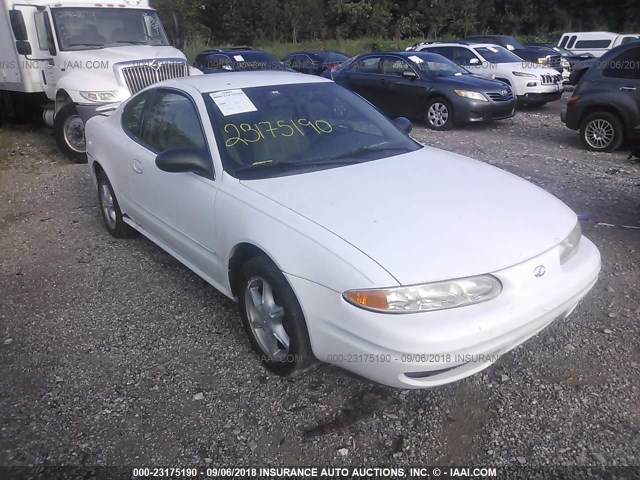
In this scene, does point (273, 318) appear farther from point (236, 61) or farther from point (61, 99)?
point (236, 61)

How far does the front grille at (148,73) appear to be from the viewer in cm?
822

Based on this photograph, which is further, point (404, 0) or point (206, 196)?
point (404, 0)

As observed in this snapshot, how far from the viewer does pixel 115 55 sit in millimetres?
8414

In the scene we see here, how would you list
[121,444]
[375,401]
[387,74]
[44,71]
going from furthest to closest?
[387,74] < [44,71] < [375,401] < [121,444]

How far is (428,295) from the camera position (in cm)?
244

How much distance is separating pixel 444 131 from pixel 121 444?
9.10 metres

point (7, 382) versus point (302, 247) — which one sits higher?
point (302, 247)

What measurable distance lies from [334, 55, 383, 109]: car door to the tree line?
105 feet

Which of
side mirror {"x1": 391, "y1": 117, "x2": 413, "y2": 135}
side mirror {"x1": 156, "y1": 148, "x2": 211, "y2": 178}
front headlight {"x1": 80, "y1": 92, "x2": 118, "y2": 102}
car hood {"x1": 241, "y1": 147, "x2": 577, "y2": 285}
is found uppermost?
side mirror {"x1": 156, "y1": 148, "x2": 211, "y2": 178}

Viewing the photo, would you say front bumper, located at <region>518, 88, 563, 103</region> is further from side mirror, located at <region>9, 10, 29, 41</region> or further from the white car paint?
side mirror, located at <region>9, 10, 29, 41</region>

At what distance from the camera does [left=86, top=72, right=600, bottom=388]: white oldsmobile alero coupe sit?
245cm

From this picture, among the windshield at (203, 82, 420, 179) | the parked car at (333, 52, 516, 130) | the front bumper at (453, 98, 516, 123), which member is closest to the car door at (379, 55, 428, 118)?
the parked car at (333, 52, 516, 130)

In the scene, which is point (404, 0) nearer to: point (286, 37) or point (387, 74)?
point (286, 37)

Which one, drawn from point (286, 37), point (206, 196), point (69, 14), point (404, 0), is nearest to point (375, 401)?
point (206, 196)
